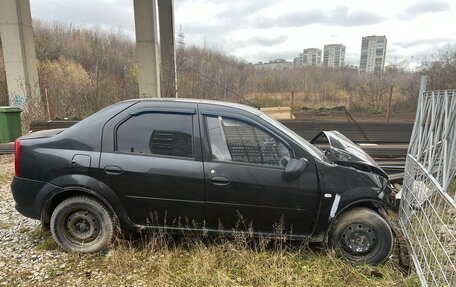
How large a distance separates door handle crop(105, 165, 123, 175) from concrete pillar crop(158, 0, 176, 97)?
13.4 metres

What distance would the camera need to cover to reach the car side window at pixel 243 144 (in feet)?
10.2

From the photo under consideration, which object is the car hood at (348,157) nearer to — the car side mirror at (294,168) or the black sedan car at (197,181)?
the black sedan car at (197,181)

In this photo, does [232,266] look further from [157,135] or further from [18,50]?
[18,50]

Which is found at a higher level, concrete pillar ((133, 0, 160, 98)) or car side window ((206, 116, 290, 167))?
concrete pillar ((133, 0, 160, 98))

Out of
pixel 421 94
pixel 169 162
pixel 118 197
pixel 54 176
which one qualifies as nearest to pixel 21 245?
pixel 54 176

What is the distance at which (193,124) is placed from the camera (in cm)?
315

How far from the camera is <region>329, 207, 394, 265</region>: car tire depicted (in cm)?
310

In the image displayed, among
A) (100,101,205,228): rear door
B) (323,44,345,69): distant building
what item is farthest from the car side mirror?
(323,44,345,69): distant building

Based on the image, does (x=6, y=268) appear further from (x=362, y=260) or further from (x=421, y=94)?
(x=421, y=94)

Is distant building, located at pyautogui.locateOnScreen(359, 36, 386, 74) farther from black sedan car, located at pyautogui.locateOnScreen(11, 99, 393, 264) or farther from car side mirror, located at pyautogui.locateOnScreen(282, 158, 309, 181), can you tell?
car side mirror, located at pyautogui.locateOnScreen(282, 158, 309, 181)

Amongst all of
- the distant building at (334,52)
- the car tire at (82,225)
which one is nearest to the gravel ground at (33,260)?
the car tire at (82,225)

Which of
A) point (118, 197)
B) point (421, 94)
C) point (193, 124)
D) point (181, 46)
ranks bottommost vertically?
point (118, 197)

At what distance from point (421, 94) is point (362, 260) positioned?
2454mm

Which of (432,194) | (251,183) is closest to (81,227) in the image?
(251,183)
